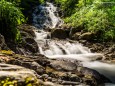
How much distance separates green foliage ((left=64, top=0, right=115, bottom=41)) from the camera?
24156 millimetres

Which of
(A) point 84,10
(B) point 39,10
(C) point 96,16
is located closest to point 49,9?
(B) point 39,10

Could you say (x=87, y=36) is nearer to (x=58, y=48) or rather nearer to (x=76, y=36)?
(x=76, y=36)

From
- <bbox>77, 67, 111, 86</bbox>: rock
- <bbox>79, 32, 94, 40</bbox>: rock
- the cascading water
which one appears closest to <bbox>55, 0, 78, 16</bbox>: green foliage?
the cascading water

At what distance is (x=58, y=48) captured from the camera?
21.4 m

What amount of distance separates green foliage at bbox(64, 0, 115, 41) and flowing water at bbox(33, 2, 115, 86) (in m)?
2.79

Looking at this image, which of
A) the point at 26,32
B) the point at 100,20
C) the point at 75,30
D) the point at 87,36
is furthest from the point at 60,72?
the point at 75,30

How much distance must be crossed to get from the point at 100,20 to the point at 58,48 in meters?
6.00

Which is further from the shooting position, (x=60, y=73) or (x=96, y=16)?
(x=96, y=16)

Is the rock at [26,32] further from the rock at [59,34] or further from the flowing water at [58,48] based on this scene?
the rock at [59,34]

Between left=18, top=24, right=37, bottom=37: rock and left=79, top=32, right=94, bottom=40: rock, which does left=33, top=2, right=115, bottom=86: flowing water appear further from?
left=79, top=32, right=94, bottom=40: rock

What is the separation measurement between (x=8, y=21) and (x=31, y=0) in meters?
23.4

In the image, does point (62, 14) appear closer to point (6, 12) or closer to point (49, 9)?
point (49, 9)

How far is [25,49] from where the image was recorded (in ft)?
52.3

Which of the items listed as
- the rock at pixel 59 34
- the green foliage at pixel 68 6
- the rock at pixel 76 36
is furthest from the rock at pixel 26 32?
the green foliage at pixel 68 6
